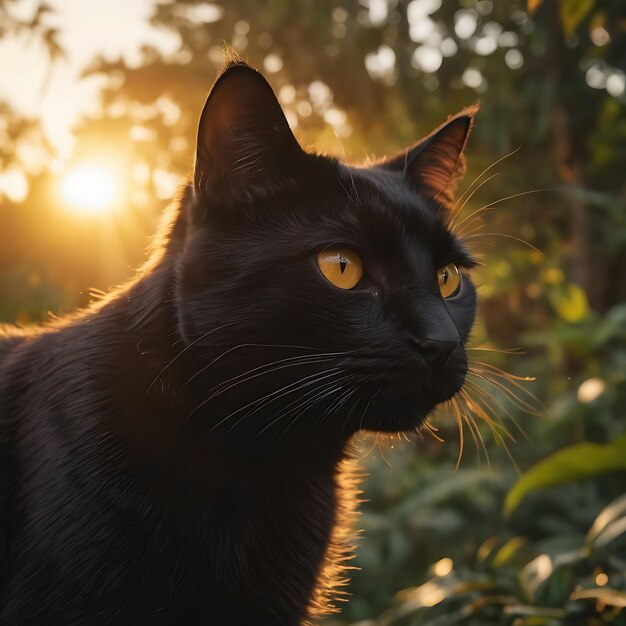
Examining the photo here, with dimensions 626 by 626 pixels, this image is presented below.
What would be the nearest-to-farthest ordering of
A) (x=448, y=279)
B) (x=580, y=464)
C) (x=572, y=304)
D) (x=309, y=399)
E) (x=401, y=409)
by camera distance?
(x=309, y=399) → (x=401, y=409) → (x=448, y=279) → (x=580, y=464) → (x=572, y=304)

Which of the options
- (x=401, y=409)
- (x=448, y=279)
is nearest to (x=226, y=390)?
(x=401, y=409)

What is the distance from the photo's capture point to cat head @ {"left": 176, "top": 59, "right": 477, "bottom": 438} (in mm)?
1403

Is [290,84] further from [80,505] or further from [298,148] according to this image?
[80,505]

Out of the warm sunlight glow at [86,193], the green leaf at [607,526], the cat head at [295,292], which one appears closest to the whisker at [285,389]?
the cat head at [295,292]

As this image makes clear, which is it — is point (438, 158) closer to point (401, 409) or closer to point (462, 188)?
point (401, 409)

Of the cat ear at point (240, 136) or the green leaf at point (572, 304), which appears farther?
the green leaf at point (572, 304)

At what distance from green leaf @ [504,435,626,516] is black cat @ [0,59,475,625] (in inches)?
35.3

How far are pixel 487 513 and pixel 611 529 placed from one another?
324cm

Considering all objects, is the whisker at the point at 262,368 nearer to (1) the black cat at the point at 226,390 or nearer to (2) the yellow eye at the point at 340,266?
(1) the black cat at the point at 226,390

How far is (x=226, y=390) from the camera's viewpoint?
1.43 metres

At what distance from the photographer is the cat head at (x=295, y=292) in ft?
4.60

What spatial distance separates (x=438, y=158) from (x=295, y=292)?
694 mm

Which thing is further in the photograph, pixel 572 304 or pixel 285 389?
pixel 572 304

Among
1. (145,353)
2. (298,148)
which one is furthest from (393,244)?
(145,353)
